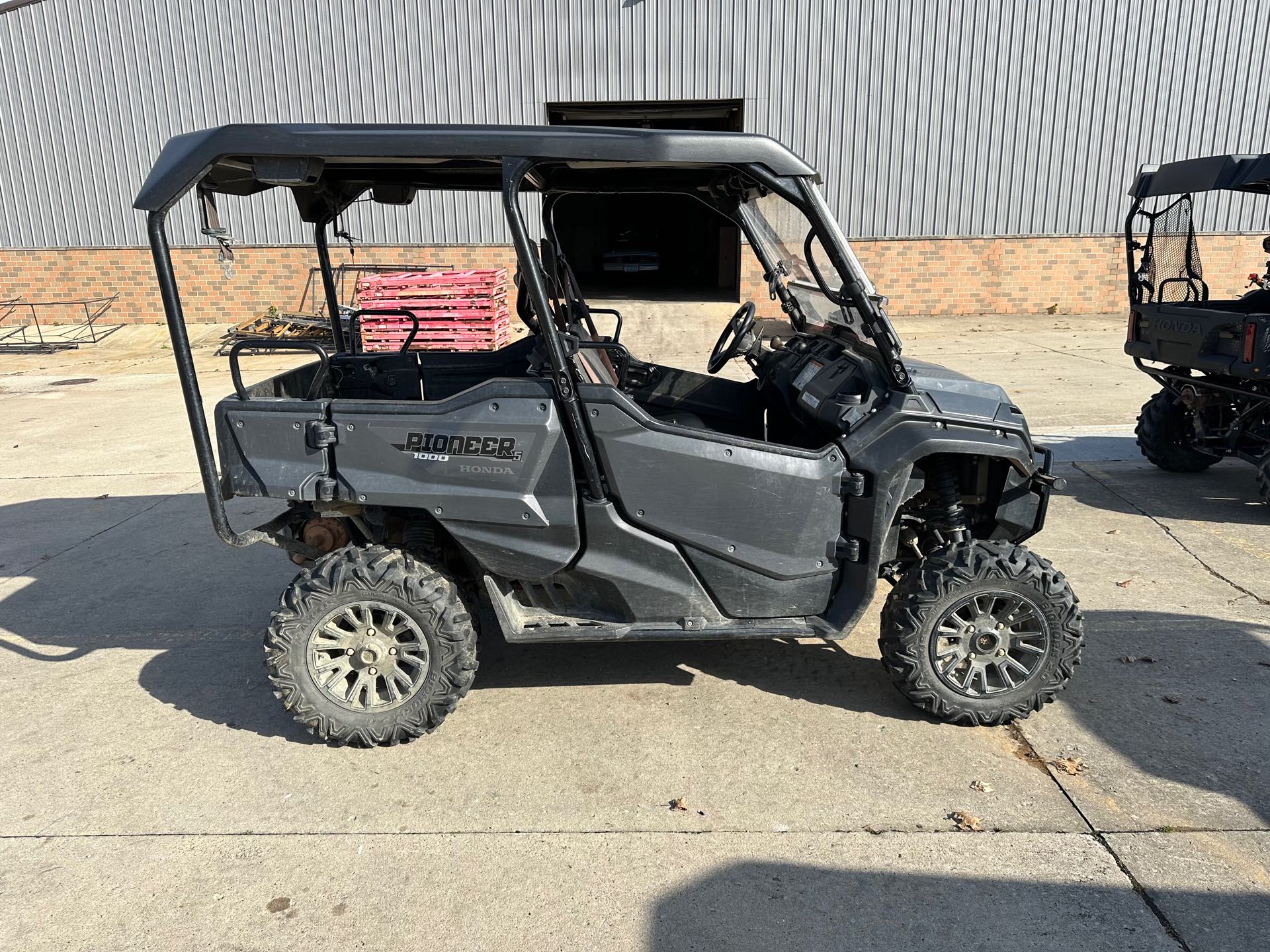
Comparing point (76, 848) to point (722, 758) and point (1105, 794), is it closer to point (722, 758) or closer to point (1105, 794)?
point (722, 758)

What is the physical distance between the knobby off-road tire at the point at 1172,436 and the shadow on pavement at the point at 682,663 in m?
2.84

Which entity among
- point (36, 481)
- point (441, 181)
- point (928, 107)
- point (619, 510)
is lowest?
point (36, 481)

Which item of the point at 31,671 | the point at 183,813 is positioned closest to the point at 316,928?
the point at 183,813

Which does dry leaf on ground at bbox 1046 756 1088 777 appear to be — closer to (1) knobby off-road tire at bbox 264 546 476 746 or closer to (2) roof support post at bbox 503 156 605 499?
(2) roof support post at bbox 503 156 605 499

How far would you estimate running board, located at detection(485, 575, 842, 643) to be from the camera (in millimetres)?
3480

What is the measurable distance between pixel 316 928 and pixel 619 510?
164cm

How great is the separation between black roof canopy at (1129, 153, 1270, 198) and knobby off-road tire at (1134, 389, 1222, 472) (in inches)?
58.2

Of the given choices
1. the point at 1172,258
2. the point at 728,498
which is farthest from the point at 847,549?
the point at 1172,258

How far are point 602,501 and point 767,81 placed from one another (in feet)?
48.4

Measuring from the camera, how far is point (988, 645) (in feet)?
11.5

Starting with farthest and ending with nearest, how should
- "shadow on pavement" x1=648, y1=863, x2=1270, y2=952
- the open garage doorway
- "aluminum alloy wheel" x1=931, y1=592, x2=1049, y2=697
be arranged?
the open garage doorway < "aluminum alloy wheel" x1=931, y1=592, x2=1049, y2=697 < "shadow on pavement" x1=648, y1=863, x2=1270, y2=952

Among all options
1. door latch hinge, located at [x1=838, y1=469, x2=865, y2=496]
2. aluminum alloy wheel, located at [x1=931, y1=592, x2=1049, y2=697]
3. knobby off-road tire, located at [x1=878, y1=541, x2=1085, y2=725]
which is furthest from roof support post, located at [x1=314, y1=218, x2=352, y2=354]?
aluminum alloy wheel, located at [x1=931, y1=592, x2=1049, y2=697]

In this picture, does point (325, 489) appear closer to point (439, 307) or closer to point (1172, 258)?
point (1172, 258)

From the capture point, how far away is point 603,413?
10.8 feet
